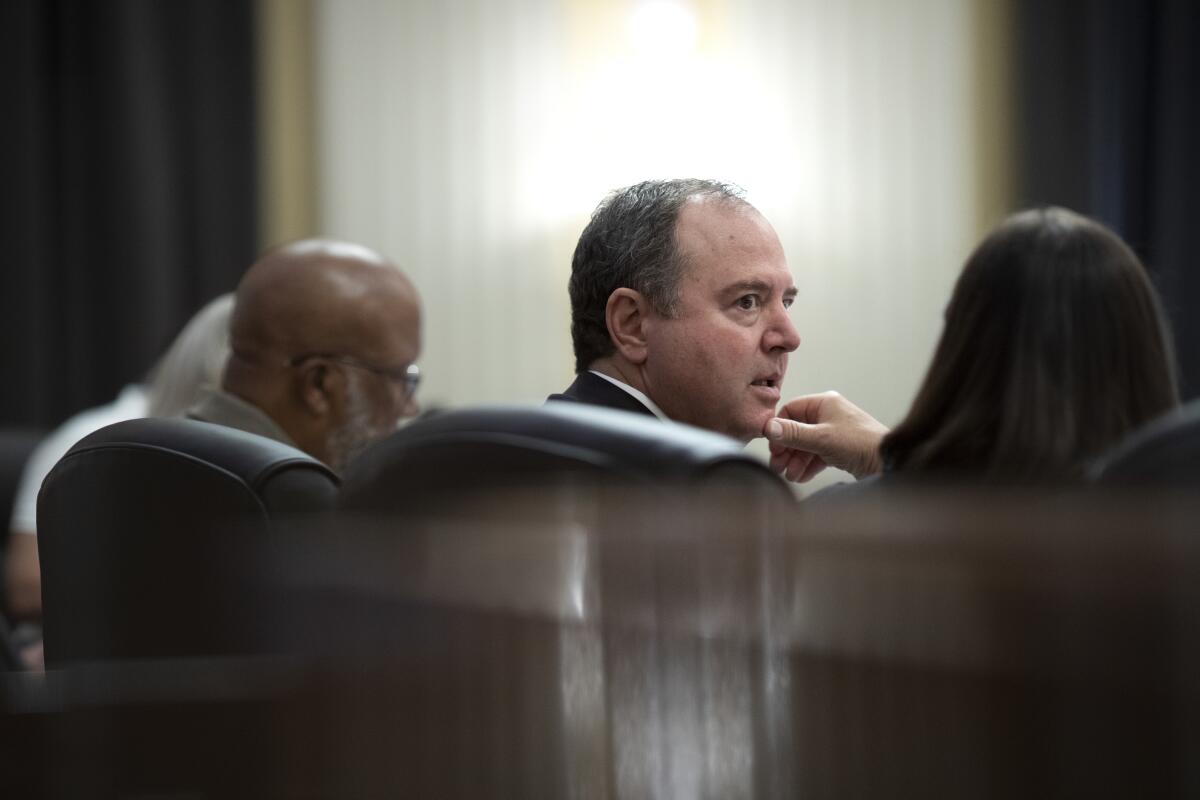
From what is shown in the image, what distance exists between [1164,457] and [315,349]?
4.63ft

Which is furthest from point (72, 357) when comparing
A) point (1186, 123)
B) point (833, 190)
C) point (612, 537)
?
point (612, 537)

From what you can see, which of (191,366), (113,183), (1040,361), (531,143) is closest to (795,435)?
(1040,361)

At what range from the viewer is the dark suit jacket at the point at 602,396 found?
5.01 feet

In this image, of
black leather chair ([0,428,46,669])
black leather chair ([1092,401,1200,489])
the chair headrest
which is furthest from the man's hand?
black leather chair ([0,428,46,669])

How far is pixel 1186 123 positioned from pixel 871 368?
1181mm

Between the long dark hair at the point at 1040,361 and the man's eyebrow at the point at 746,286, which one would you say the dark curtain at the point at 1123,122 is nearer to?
the man's eyebrow at the point at 746,286

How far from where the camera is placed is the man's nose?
5.16 ft

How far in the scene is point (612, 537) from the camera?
741 millimetres

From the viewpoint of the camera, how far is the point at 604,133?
3.98 meters

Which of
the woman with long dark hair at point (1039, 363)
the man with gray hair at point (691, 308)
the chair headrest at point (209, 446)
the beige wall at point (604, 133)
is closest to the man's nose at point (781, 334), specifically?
the man with gray hair at point (691, 308)

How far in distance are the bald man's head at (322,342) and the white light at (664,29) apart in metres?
2.13

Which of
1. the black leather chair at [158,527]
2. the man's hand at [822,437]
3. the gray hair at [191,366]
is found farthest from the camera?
the gray hair at [191,366]

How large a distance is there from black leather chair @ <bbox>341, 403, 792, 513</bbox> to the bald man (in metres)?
1.04

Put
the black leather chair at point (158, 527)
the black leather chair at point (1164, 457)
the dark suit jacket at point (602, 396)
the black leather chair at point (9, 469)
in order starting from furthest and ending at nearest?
the black leather chair at point (9, 469) < the dark suit jacket at point (602, 396) < the black leather chair at point (158, 527) < the black leather chair at point (1164, 457)
